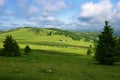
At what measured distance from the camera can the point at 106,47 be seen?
176 ft

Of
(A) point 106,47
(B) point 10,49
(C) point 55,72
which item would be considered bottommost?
(C) point 55,72

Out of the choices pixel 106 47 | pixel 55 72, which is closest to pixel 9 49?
pixel 106 47

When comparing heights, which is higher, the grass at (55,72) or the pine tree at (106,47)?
the pine tree at (106,47)

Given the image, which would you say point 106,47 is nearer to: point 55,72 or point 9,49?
point 55,72

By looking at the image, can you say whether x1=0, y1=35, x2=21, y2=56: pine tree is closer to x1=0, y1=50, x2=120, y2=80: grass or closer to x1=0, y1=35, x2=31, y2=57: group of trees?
x1=0, y1=35, x2=31, y2=57: group of trees

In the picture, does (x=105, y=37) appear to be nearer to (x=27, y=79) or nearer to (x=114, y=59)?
(x=114, y=59)

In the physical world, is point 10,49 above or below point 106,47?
below

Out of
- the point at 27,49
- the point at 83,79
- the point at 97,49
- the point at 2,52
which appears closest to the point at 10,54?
the point at 2,52

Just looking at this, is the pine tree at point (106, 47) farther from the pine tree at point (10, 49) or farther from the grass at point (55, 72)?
the pine tree at point (10, 49)

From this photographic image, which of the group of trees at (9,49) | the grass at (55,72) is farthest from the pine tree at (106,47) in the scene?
the group of trees at (9,49)

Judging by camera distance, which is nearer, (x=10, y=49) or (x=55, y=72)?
(x=55, y=72)

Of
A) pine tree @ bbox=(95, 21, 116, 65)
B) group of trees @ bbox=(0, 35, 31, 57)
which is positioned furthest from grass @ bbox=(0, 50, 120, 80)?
group of trees @ bbox=(0, 35, 31, 57)

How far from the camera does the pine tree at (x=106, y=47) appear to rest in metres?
53.1

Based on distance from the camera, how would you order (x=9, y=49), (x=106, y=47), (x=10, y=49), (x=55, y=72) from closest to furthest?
(x=55, y=72), (x=106, y=47), (x=9, y=49), (x=10, y=49)
